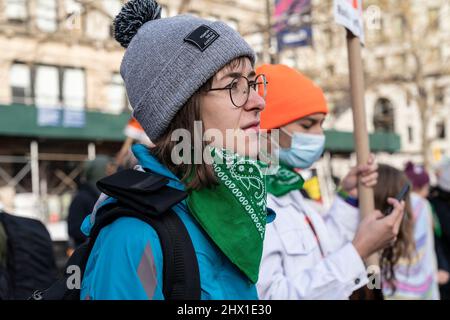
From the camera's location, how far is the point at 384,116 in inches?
1914

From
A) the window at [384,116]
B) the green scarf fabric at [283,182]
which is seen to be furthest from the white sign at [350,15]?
the window at [384,116]

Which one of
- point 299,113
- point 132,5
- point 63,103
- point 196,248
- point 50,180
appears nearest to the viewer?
point 196,248

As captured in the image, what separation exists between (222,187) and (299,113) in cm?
141

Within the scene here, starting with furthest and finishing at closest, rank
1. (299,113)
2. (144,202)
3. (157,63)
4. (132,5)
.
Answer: (299,113) < (132,5) < (157,63) < (144,202)

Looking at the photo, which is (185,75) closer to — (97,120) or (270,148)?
(270,148)

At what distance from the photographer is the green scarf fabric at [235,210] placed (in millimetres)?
1565

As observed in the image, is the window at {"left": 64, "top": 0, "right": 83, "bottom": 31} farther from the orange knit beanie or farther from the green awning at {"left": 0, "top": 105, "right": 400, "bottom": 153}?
the orange knit beanie

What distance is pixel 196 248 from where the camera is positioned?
4.97 feet

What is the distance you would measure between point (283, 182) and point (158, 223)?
1.41 m

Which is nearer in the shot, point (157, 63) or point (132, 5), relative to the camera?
point (157, 63)

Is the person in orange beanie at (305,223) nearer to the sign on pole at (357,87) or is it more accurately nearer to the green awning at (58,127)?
the sign on pole at (357,87)

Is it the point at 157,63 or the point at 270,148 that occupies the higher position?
the point at 157,63
